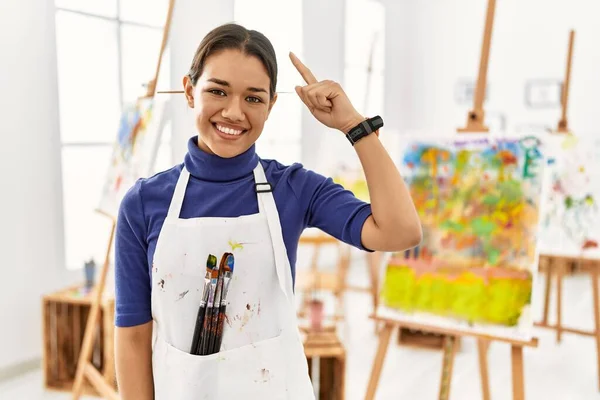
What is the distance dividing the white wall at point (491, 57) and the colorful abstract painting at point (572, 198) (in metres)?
2.39

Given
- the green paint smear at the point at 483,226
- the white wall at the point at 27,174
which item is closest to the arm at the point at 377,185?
the green paint smear at the point at 483,226

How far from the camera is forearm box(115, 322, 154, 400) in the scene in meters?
1.16

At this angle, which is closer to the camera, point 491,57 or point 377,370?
point 377,370

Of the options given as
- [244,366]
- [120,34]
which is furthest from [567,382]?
[120,34]

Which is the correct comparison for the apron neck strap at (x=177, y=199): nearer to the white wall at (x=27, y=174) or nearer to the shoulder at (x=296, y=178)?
the shoulder at (x=296, y=178)

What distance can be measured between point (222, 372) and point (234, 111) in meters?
0.51

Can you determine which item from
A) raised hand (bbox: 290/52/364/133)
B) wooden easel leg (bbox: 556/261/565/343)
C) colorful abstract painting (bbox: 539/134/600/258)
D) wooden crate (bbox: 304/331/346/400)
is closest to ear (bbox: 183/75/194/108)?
raised hand (bbox: 290/52/364/133)

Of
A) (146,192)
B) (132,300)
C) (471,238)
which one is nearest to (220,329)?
(132,300)

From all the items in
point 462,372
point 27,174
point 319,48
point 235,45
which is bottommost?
point 462,372

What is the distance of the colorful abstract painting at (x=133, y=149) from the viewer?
223 cm

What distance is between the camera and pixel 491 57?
6.03m

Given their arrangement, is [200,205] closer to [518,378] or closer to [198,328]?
[198,328]

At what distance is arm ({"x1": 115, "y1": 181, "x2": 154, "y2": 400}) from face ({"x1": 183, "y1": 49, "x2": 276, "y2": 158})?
192 mm

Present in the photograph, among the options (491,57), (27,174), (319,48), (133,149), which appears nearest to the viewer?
(133,149)
